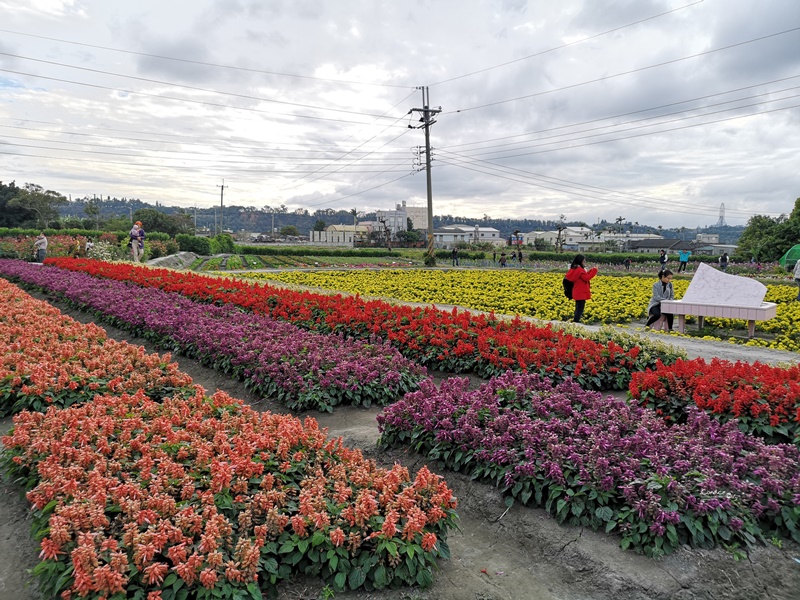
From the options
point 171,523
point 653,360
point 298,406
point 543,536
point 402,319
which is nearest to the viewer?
point 171,523

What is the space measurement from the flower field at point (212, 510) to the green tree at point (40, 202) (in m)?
60.9

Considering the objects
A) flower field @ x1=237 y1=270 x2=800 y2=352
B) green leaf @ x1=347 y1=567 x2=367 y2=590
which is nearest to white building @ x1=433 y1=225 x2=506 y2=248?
flower field @ x1=237 y1=270 x2=800 y2=352

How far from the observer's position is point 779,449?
361 cm

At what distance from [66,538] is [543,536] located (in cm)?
276

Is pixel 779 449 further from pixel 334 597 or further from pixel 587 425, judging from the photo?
pixel 334 597

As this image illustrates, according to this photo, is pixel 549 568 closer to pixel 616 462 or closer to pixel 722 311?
pixel 616 462

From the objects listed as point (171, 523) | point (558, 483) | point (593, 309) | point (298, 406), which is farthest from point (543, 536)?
point (593, 309)

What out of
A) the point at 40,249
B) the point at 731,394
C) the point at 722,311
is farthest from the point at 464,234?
the point at 731,394

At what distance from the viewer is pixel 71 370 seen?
5754 millimetres

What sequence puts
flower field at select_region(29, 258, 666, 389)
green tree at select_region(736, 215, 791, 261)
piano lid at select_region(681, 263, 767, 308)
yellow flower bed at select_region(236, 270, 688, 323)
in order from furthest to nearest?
green tree at select_region(736, 215, 791, 261) < yellow flower bed at select_region(236, 270, 688, 323) < piano lid at select_region(681, 263, 767, 308) < flower field at select_region(29, 258, 666, 389)

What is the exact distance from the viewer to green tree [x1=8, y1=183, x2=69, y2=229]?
55.8 metres

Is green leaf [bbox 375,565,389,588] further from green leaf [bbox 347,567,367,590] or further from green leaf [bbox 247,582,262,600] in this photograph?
green leaf [bbox 247,582,262,600]

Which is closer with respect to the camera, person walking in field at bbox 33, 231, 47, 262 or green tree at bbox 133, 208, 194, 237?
person walking in field at bbox 33, 231, 47, 262

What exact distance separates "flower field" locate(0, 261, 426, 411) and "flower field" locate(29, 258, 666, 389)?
0.50m
